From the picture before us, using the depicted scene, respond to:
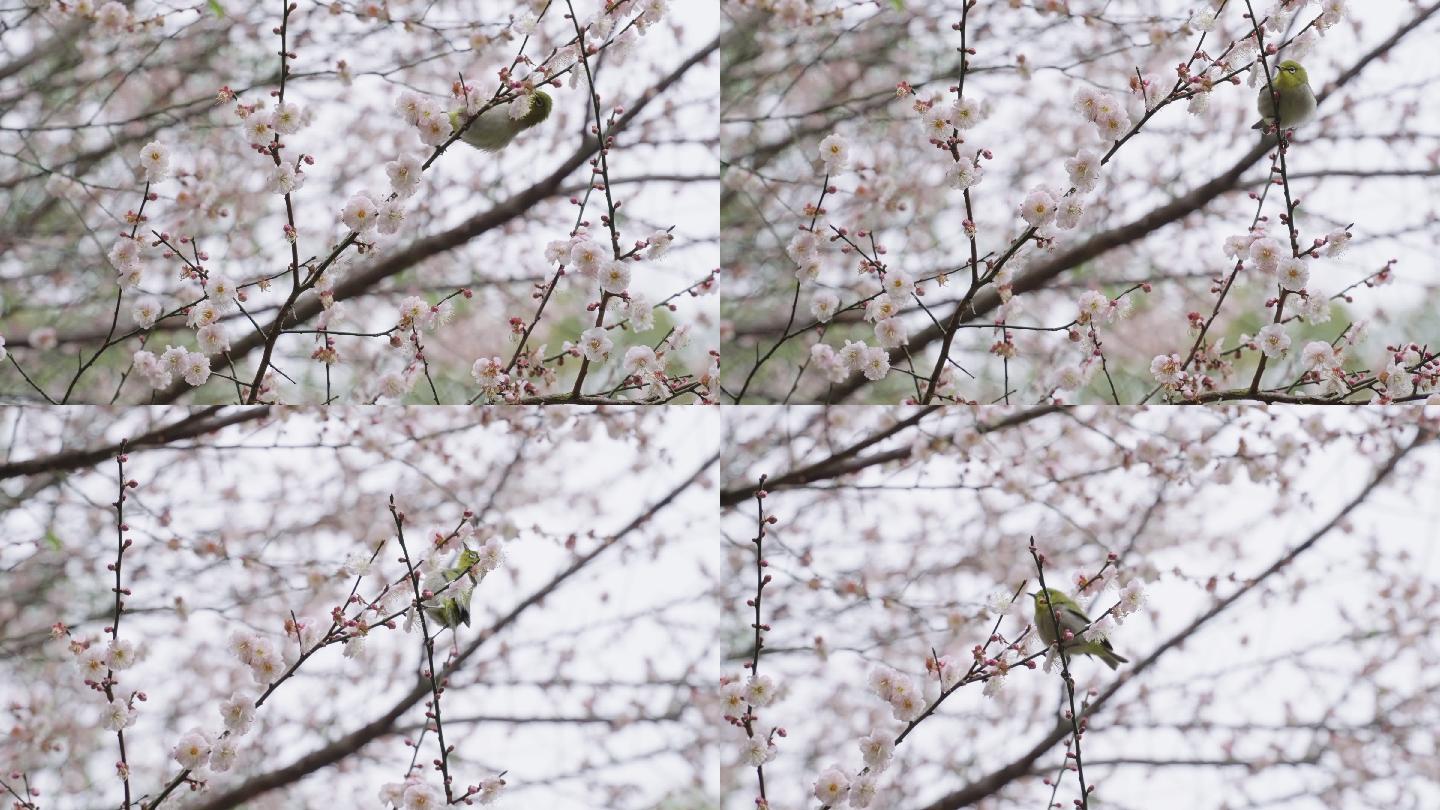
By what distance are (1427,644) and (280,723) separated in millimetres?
1877

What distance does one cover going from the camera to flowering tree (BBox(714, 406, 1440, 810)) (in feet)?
6.26

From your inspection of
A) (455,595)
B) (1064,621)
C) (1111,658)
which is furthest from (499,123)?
(1111,658)

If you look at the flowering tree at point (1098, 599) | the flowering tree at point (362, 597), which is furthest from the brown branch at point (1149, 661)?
the flowering tree at point (362, 597)

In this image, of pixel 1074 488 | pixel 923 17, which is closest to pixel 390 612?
pixel 1074 488

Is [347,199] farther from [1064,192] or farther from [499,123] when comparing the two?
[1064,192]

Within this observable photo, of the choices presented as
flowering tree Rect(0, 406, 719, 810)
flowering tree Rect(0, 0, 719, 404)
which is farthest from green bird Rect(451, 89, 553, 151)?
flowering tree Rect(0, 406, 719, 810)

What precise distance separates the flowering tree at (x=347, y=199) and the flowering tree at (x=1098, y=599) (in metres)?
0.37

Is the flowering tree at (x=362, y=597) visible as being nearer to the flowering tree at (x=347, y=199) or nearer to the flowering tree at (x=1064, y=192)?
the flowering tree at (x=347, y=199)

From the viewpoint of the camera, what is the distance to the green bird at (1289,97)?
1867 mm

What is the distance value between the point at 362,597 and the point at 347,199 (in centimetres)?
64

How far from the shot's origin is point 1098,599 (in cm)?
185

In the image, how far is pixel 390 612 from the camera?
5.65 feet

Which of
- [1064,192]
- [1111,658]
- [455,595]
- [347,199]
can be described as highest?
[347,199]

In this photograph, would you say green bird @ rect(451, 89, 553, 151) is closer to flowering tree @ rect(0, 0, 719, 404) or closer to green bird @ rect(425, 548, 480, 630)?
flowering tree @ rect(0, 0, 719, 404)
